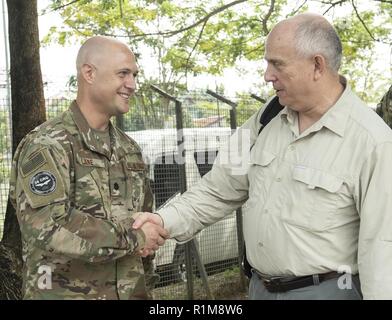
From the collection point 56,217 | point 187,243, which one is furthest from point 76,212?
point 187,243

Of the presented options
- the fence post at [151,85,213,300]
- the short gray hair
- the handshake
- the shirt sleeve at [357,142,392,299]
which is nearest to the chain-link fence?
the fence post at [151,85,213,300]

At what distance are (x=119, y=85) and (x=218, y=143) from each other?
3.78 meters

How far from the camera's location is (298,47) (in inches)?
103

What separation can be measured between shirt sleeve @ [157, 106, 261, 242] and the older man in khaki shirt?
0.74 feet

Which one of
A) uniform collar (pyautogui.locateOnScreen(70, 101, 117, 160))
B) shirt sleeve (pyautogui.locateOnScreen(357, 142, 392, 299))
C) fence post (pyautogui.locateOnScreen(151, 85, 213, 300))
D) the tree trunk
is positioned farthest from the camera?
fence post (pyautogui.locateOnScreen(151, 85, 213, 300))

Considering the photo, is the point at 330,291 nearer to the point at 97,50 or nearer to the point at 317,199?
the point at 317,199

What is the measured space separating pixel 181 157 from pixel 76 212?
12.1ft

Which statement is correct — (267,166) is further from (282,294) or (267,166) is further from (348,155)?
(282,294)

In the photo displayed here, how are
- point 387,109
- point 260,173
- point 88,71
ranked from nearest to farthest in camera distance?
1. point 260,173
2. point 88,71
3. point 387,109

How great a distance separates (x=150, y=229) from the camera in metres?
2.98

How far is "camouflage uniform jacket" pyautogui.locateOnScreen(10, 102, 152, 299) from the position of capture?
261 centimetres

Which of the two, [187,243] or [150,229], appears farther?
[187,243]

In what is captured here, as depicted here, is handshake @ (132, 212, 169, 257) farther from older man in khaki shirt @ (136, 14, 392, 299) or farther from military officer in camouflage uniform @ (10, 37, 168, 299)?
older man in khaki shirt @ (136, 14, 392, 299)
